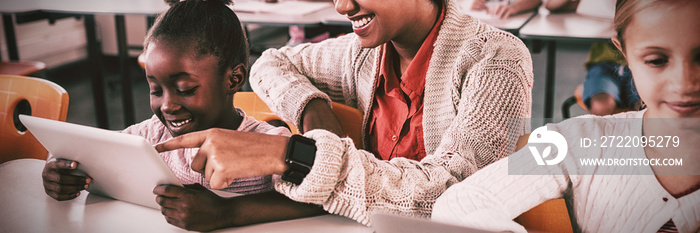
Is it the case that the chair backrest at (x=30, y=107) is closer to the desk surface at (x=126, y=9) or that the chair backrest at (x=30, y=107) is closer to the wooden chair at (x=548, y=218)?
the wooden chair at (x=548, y=218)

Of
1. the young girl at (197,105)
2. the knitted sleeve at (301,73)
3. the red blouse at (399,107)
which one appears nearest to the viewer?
the young girl at (197,105)

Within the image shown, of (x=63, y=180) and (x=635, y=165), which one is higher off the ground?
(x=635, y=165)

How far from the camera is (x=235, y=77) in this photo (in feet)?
3.85

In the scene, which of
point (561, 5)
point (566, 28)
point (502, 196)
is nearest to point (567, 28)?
point (566, 28)

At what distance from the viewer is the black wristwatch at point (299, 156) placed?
0.84m

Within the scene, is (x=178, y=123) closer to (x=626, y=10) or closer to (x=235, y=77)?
(x=235, y=77)

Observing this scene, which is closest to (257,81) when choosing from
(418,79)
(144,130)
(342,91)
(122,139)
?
(342,91)

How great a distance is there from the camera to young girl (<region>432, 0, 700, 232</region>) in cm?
71

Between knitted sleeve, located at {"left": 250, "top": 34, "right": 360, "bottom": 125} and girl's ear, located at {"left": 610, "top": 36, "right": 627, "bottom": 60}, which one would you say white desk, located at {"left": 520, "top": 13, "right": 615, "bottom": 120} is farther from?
girl's ear, located at {"left": 610, "top": 36, "right": 627, "bottom": 60}

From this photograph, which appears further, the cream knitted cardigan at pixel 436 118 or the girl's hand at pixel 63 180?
the girl's hand at pixel 63 180

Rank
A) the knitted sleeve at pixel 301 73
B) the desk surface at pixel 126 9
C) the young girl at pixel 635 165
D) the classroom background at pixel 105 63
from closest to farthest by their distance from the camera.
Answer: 1. the young girl at pixel 635 165
2. the knitted sleeve at pixel 301 73
3. the desk surface at pixel 126 9
4. the classroom background at pixel 105 63

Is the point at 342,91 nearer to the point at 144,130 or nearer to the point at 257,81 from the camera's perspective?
the point at 257,81

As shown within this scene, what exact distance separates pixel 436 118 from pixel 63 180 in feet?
2.35

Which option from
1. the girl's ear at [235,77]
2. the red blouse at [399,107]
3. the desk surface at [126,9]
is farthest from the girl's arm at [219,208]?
the desk surface at [126,9]
